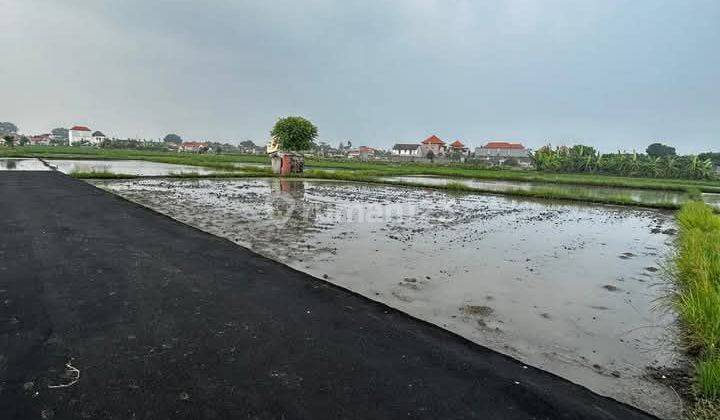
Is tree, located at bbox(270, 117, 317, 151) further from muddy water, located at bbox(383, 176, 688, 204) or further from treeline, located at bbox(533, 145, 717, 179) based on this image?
treeline, located at bbox(533, 145, 717, 179)

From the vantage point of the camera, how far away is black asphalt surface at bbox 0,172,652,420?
3127 millimetres

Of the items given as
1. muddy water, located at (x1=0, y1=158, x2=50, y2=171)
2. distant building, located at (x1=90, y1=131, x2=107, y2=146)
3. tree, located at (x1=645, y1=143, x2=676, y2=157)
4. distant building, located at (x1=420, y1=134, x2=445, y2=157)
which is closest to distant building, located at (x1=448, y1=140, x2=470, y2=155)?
distant building, located at (x1=420, y1=134, x2=445, y2=157)

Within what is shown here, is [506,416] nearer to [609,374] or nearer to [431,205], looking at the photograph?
[609,374]

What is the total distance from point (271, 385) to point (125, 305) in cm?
265

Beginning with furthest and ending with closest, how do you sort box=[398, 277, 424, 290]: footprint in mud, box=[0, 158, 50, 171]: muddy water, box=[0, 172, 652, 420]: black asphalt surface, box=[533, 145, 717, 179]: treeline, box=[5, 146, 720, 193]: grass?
box=[533, 145, 717, 179]: treeline, box=[5, 146, 720, 193]: grass, box=[0, 158, 50, 171]: muddy water, box=[398, 277, 424, 290]: footprint in mud, box=[0, 172, 652, 420]: black asphalt surface

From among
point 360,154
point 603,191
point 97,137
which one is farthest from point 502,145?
point 97,137

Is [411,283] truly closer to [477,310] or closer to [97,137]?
[477,310]

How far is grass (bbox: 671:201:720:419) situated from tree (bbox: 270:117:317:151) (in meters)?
54.1

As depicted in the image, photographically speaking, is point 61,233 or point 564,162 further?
point 564,162

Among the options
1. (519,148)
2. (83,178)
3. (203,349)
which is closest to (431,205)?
(203,349)

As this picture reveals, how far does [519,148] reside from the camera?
11719cm

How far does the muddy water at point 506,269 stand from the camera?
4.68 meters

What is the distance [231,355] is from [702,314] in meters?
5.85

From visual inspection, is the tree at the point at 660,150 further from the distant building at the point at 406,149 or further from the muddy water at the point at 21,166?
the muddy water at the point at 21,166
